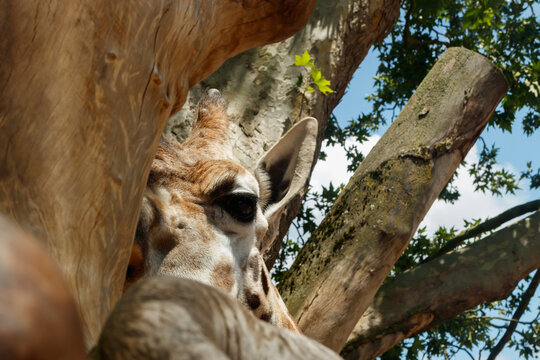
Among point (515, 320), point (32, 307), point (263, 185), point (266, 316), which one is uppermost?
point (515, 320)

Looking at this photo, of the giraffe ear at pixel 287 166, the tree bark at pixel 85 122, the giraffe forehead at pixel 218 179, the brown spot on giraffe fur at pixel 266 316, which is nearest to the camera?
the tree bark at pixel 85 122

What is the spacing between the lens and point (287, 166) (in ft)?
10.2

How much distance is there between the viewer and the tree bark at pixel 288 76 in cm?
427

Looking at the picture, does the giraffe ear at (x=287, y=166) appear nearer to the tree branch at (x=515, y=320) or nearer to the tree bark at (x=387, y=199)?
the tree bark at (x=387, y=199)

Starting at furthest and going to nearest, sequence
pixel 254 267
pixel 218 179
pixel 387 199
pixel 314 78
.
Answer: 1. pixel 314 78
2. pixel 387 199
3. pixel 254 267
4. pixel 218 179

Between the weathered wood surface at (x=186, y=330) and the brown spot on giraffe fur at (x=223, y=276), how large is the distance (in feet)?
3.64

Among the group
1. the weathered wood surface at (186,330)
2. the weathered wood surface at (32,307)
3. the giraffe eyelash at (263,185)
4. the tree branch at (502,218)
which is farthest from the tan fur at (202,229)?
the tree branch at (502,218)

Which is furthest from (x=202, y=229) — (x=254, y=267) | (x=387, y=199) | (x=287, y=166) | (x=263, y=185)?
(x=387, y=199)

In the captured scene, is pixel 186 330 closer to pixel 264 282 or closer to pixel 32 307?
pixel 32 307

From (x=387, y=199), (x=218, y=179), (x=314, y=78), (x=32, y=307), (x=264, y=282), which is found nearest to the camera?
(x=32, y=307)

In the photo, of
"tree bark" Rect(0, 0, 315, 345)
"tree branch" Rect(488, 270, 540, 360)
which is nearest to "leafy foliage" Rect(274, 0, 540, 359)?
"tree branch" Rect(488, 270, 540, 360)

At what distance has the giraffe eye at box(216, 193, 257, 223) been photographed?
2518 millimetres

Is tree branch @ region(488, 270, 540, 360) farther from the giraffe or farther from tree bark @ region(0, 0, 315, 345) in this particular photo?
tree bark @ region(0, 0, 315, 345)

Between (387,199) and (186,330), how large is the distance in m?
→ 2.98
